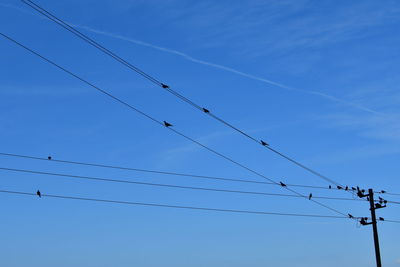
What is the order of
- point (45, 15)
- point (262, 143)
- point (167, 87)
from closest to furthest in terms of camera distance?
point (45, 15) < point (167, 87) < point (262, 143)

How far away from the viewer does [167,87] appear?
1076 inches

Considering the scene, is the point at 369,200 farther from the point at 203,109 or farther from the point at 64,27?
the point at 64,27

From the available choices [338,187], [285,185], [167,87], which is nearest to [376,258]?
[338,187]

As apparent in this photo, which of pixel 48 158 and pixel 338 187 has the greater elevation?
pixel 338 187

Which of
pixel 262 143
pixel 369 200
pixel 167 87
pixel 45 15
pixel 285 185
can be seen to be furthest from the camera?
pixel 369 200

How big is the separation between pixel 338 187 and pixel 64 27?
84.8ft

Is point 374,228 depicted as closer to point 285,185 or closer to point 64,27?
point 285,185

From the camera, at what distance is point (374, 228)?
44125mm

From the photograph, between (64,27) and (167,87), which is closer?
(64,27)

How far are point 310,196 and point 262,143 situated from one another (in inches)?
404

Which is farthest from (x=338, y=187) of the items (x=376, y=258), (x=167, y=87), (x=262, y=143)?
(x=167, y=87)

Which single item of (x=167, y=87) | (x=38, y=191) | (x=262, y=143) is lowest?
(x=38, y=191)

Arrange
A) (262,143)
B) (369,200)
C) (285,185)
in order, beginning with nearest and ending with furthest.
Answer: (262,143) → (285,185) → (369,200)

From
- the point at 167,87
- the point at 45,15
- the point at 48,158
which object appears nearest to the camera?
the point at 45,15
